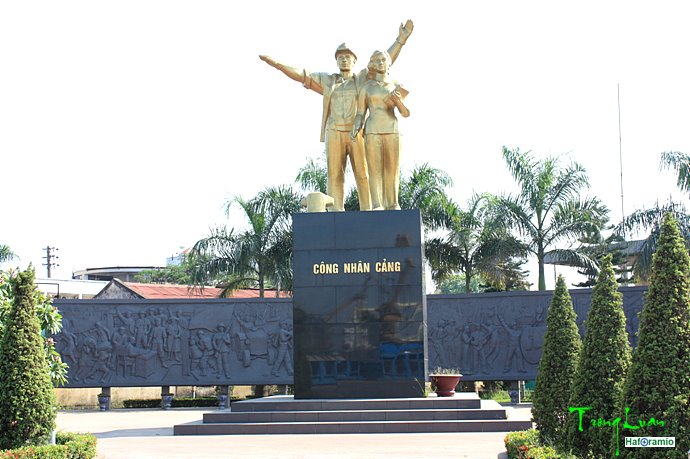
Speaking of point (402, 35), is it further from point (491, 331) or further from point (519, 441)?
point (491, 331)

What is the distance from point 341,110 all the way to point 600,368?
8.70m

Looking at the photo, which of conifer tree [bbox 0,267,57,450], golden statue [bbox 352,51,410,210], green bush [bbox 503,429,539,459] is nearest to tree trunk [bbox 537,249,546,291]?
golden statue [bbox 352,51,410,210]

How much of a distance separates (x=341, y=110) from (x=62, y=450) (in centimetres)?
831

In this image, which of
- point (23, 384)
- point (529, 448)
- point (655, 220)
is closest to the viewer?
point (529, 448)

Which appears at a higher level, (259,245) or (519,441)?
(259,245)

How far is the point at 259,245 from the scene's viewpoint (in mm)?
26344

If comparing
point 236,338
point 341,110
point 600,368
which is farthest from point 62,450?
point 236,338

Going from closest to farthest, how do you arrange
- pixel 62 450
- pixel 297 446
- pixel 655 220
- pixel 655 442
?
1. pixel 655 442
2. pixel 62 450
3. pixel 297 446
4. pixel 655 220

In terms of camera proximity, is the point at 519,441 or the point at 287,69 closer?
the point at 519,441

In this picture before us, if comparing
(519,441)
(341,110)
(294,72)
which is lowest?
(519,441)

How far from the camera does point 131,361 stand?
24.0 metres

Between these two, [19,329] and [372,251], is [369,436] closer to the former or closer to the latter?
[372,251]

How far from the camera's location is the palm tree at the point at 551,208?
2514 cm

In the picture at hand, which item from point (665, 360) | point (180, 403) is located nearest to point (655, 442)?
point (665, 360)
